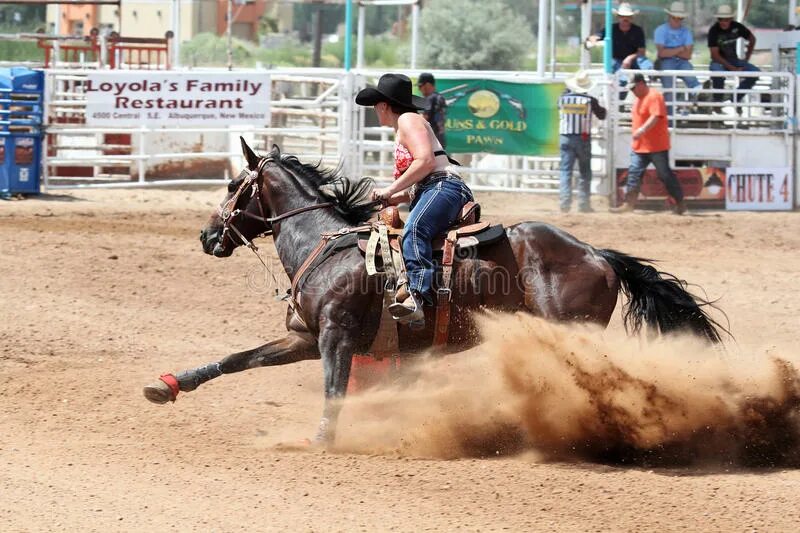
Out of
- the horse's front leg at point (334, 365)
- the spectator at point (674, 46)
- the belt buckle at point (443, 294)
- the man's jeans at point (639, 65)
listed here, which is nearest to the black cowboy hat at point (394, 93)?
the belt buckle at point (443, 294)

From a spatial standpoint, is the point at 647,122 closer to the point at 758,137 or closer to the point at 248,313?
the point at 758,137

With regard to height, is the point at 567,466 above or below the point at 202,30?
below

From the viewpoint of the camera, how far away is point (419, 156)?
623 cm

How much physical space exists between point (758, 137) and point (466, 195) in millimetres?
10817

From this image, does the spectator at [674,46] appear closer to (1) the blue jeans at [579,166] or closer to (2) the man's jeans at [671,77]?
(2) the man's jeans at [671,77]

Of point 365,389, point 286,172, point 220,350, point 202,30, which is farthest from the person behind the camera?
point 202,30

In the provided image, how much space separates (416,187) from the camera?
21.4ft

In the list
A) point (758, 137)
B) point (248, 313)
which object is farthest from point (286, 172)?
point (758, 137)

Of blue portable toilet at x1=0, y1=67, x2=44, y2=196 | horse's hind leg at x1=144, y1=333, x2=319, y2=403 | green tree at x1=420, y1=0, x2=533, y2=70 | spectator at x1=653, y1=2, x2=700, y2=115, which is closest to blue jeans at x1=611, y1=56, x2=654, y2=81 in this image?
spectator at x1=653, y1=2, x2=700, y2=115

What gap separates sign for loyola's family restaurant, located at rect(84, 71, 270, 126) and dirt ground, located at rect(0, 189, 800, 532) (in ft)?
9.44

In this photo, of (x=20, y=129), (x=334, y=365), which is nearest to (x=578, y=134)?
(x=20, y=129)

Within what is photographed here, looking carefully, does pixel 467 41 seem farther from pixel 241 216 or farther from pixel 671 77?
pixel 241 216

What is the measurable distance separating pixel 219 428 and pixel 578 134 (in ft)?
31.6

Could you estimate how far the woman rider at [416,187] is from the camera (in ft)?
20.4
